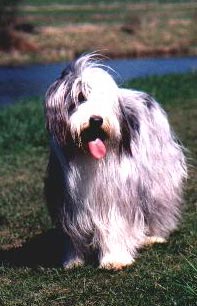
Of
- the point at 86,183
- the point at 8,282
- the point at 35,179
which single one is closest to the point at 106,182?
the point at 86,183

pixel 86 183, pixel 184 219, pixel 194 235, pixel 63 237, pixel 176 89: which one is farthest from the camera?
pixel 176 89

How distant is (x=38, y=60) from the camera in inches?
1574

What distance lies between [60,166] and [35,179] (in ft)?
15.8

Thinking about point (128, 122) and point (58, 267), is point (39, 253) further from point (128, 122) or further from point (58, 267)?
point (128, 122)

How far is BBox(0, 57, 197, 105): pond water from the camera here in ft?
89.1

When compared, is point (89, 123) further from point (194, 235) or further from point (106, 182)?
point (194, 235)

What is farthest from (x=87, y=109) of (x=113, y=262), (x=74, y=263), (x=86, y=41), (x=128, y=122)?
(x=86, y=41)

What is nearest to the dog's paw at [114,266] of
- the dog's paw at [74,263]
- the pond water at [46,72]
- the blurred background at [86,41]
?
the dog's paw at [74,263]

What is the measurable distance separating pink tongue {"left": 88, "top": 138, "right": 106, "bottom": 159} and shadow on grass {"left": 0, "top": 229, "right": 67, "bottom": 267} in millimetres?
1074

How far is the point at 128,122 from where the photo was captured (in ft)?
18.9

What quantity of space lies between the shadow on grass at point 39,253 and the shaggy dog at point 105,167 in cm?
38

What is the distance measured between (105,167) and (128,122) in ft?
1.32

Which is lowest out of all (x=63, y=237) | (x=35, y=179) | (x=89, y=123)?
(x=35, y=179)

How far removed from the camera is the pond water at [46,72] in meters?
27.1
